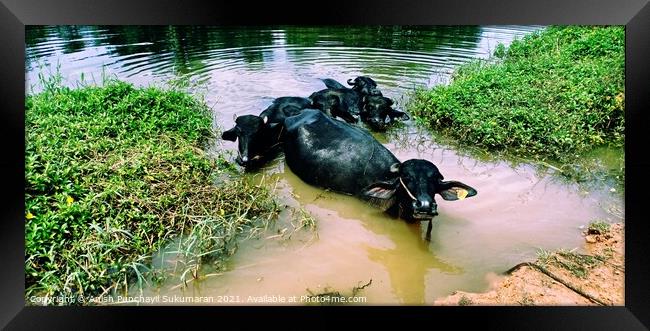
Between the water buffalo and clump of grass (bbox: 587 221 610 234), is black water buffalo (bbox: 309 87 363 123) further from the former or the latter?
clump of grass (bbox: 587 221 610 234)

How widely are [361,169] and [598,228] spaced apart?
1.94 meters

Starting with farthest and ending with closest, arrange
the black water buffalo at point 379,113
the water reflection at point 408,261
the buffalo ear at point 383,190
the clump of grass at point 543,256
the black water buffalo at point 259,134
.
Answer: the black water buffalo at point 379,113, the black water buffalo at point 259,134, the buffalo ear at point 383,190, the clump of grass at point 543,256, the water reflection at point 408,261

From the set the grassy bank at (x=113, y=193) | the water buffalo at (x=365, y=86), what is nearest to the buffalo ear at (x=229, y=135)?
the grassy bank at (x=113, y=193)

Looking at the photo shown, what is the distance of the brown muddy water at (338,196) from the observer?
11.5ft

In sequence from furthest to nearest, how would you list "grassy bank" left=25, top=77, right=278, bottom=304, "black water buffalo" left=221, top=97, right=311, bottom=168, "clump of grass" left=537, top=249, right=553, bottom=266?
1. "black water buffalo" left=221, top=97, right=311, bottom=168
2. "clump of grass" left=537, top=249, right=553, bottom=266
3. "grassy bank" left=25, top=77, right=278, bottom=304

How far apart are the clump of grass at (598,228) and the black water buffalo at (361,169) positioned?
1.12 meters

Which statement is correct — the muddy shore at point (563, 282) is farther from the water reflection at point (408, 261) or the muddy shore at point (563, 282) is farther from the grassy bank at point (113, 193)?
the grassy bank at point (113, 193)

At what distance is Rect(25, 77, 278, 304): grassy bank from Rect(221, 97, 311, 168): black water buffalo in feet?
0.84

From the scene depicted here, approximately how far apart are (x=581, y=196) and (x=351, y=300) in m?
2.31

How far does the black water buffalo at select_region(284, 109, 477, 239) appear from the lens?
3.63m

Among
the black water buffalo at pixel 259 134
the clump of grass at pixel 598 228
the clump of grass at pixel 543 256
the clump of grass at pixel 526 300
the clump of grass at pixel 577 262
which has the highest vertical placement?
the black water buffalo at pixel 259 134

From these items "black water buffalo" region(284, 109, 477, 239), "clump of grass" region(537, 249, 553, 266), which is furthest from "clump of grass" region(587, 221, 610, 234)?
"black water buffalo" region(284, 109, 477, 239)

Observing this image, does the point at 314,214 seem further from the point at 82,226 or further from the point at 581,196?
the point at 581,196

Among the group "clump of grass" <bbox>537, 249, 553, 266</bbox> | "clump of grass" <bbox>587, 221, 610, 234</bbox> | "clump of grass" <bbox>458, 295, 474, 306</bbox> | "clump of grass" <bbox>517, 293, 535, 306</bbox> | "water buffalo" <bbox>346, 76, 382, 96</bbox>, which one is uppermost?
"water buffalo" <bbox>346, 76, 382, 96</bbox>
